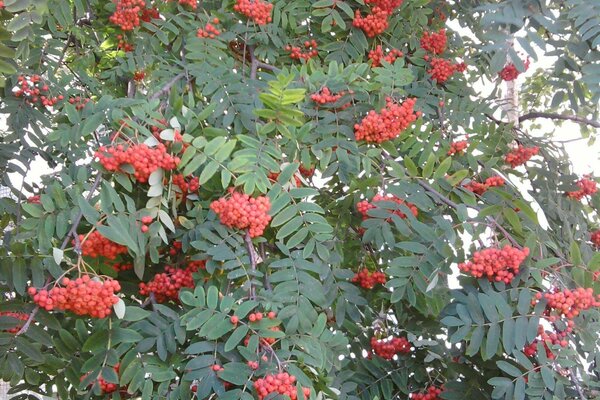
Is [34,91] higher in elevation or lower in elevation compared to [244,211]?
lower

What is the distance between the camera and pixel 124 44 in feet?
9.98

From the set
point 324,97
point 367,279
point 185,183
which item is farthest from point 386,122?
point 185,183

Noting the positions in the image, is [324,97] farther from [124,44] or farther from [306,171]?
[124,44]

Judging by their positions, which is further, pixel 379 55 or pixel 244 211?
pixel 379 55

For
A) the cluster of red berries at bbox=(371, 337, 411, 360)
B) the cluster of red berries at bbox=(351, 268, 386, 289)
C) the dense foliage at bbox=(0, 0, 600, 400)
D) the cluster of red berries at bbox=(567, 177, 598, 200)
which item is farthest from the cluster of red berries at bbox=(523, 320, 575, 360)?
the cluster of red berries at bbox=(567, 177, 598, 200)

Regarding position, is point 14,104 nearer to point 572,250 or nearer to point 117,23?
point 117,23

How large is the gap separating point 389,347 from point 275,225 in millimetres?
763

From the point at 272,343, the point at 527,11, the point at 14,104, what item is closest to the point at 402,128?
the point at 527,11

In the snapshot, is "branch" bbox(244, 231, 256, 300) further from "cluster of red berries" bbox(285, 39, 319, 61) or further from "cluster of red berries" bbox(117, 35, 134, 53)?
"cluster of red berries" bbox(117, 35, 134, 53)

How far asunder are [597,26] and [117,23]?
1.66 m

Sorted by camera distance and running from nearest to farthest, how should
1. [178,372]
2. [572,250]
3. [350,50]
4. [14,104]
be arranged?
1. [178,372]
2. [572,250]
3. [14,104]
4. [350,50]

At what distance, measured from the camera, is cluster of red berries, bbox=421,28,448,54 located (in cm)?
319

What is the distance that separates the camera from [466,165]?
2898 millimetres

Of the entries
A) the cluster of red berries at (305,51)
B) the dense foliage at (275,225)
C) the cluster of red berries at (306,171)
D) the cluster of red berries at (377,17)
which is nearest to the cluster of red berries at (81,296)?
the dense foliage at (275,225)
